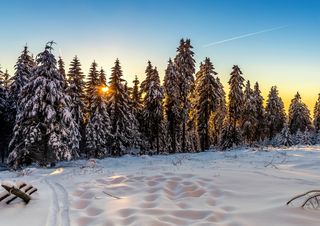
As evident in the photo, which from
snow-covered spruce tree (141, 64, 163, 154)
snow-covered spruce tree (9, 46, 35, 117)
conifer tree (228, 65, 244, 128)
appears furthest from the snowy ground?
conifer tree (228, 65, 244, 128)

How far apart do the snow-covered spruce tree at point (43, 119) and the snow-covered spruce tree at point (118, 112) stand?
652 inches

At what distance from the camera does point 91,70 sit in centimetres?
4706

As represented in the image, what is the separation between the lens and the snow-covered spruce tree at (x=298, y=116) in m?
75.7

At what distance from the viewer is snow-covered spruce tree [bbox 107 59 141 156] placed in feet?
144

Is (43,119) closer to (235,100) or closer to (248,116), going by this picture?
(235,100)

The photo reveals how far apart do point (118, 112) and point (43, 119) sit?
1798 centimetres

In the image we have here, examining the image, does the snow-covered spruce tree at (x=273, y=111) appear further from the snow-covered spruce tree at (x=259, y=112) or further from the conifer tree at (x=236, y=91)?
the conifer tree at (x=236, y=91)

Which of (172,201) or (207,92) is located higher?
(207,92)

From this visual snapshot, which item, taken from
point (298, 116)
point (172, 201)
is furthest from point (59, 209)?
point (298, 116)

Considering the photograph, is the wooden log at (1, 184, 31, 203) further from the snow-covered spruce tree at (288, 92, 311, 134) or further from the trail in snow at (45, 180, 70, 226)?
the snow-covered spruce tree at (288, 92, 311, 134)

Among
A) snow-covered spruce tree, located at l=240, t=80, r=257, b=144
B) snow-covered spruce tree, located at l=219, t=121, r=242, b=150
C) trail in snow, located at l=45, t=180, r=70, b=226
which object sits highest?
snow-covered spruce tree, located at l=240, t=80, r=257, b=144

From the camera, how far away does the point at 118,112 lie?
146 ft

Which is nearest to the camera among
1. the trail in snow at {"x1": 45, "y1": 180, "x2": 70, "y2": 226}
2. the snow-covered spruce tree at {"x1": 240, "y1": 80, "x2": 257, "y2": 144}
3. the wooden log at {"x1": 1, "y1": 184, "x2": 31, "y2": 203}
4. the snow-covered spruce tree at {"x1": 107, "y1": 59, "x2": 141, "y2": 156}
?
the trail in snow at {"x1": 45, "y1": 180, "x2": 70, "y2": 226}

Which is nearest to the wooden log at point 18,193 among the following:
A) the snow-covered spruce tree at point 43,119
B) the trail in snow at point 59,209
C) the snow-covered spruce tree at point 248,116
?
the trail in snow at point 59,209
